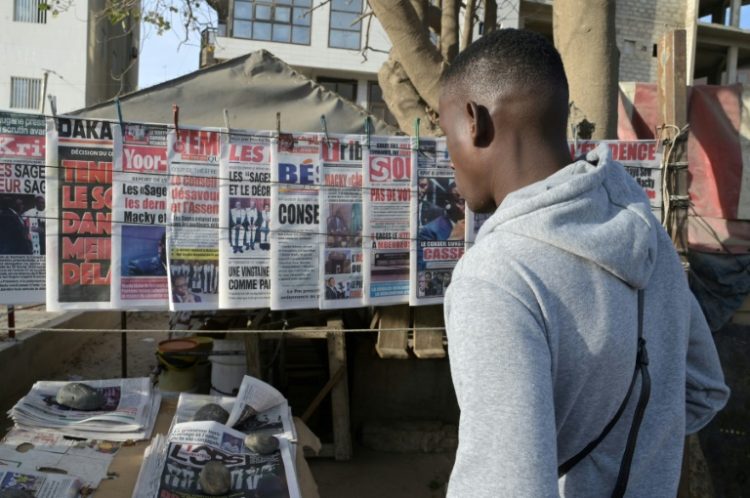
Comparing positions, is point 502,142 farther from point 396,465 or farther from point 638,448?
A: point 396,465

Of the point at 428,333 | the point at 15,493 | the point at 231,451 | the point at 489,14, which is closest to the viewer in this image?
the point at 15,493

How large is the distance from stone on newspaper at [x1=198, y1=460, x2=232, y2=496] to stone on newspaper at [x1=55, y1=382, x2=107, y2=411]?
32.0 inches

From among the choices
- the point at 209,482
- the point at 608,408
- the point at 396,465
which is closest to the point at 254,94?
the point at 209,482

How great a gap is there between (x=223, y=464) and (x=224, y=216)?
1.21 meters

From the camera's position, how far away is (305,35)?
17797 millimetres

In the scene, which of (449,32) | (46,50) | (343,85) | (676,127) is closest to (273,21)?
(343,85)

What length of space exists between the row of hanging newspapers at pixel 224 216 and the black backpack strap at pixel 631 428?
7.90 feet

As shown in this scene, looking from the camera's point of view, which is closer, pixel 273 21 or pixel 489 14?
pixel 489 14

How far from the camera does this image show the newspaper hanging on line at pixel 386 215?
3320 millimetres

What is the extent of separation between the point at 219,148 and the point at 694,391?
2.51 metres

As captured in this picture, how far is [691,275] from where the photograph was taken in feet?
11.3

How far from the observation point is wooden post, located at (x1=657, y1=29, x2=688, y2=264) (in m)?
3.14

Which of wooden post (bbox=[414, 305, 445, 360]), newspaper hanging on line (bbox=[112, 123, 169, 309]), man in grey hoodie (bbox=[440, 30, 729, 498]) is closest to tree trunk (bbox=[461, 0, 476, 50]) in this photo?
wooden post (bbox=[414, 305, 445, 360])

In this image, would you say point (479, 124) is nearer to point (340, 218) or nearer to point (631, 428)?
point (631, 428)
